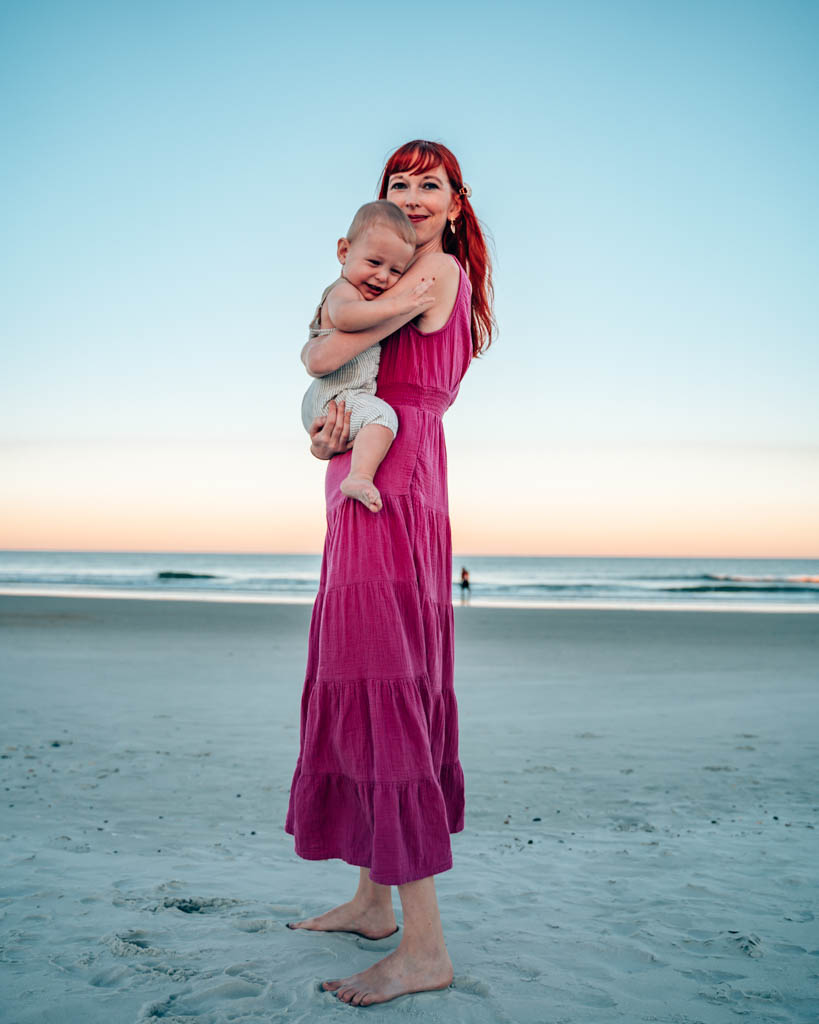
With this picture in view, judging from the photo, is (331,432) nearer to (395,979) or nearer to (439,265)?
(439,265)

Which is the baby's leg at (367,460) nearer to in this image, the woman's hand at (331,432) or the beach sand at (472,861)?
the woman's hand at (331,432)

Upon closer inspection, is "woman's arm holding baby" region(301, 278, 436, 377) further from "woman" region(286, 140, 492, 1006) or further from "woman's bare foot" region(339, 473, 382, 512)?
"woman's bare foot" region(339, 473, 382, 512)

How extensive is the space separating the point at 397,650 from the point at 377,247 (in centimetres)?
115

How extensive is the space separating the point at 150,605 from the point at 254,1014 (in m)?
18.1

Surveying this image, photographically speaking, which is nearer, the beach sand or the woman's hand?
the beach sand

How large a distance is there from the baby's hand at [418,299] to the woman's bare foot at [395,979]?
5.83 ft

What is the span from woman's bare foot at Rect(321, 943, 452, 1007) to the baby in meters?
1.24

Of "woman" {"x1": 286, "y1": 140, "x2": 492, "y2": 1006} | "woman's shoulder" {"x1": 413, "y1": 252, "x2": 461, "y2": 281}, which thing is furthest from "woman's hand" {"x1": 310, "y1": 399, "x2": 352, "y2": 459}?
"woman's shoulder" {"x1": 413, "y1": 252, "x2": 461, "y2": 281}

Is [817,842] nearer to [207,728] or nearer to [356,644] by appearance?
[356,644]

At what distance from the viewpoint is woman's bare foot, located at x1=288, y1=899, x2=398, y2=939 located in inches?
102

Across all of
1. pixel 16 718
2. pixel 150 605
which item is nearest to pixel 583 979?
pixel 16 718

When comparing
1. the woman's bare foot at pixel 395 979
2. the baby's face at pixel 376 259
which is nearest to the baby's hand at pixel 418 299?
the baby's face at pixel 376 259

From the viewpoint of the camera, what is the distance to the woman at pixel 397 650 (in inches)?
86.0

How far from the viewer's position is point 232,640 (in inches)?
465
